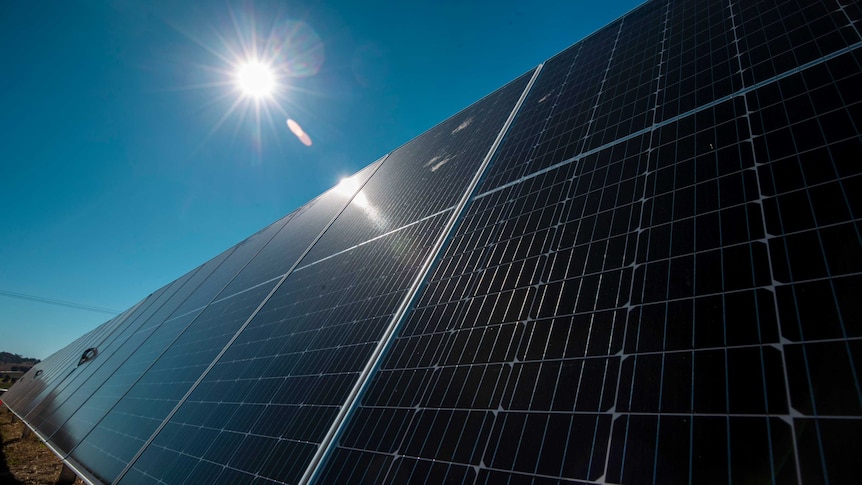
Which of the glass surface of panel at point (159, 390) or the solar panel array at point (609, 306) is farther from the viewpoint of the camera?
the glass surface of panel at point (159, 390)

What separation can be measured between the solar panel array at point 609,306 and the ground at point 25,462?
8.16 metres

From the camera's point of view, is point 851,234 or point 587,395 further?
point 587,395

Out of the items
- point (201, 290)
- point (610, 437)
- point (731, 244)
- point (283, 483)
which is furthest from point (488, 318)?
point (201, 290)

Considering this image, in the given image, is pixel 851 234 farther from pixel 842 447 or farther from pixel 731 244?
pixel 842 447

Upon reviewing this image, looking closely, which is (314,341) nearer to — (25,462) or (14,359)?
(25,462)

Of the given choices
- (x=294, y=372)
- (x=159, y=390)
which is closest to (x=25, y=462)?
(x=159, y=390)

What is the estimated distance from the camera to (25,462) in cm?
1933

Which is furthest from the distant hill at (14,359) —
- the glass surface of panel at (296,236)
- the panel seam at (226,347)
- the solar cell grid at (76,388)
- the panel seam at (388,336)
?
the panel seam at (388,336)

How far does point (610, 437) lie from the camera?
3.44 meters

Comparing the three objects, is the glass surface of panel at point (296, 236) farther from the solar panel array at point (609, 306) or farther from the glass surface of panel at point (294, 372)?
the solar panel array at point (609, 306)

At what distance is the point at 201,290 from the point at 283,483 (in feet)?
79.2

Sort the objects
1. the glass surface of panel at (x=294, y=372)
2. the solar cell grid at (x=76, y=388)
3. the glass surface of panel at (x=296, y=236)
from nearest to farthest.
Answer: the glass surface of panel at (x=294, y=372), the glass surface of panel at (x=296, y=236), the solar cell grid at (x=76, y=388)

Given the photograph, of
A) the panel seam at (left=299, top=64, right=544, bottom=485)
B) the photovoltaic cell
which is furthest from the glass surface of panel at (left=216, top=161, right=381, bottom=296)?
the panel seam at (left=299, top=64, right=544, bottom=485)

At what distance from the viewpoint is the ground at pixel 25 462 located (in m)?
16.8
